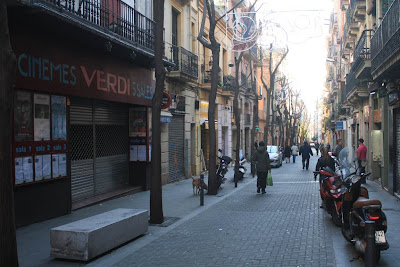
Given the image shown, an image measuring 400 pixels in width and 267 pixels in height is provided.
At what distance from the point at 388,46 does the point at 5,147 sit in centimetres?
998

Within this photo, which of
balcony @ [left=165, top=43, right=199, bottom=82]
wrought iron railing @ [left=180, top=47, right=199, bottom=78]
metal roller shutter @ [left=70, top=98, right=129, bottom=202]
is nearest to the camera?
metal roller shutter @ [left=70, top=98, right=129, bottom=202]

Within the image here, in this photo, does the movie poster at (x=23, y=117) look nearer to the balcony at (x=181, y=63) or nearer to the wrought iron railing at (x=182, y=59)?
the balcony at (x=181, y=63)

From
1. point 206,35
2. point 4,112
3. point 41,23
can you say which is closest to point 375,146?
point 206,35

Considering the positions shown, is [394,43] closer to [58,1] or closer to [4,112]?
[58,1]

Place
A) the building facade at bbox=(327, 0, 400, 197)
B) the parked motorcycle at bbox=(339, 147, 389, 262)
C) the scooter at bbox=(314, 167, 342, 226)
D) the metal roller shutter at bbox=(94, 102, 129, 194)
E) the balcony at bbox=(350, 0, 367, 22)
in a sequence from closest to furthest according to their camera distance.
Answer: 1. the parked motorcycle at bbox=(339, 147, 389, 262)
2. the scooter at bbox=(314, 167, 342, 226)
3. the building facade at bbox=(327, 0, 400, 197)
4. the metal roller shutter at bbox=(94, 102, 129, 194)
5. the balcony at bbox=(350, 0, 367, 22)

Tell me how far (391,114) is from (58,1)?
34.4 ft

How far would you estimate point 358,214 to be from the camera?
5.99 metres

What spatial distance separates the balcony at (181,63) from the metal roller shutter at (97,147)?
3.49 metres

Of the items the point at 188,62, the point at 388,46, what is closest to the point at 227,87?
the point at 188,62

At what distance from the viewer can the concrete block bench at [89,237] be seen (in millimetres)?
6211

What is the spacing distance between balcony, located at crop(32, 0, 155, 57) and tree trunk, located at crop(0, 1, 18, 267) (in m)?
3.68

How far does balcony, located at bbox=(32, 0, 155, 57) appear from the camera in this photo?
29.9 ft

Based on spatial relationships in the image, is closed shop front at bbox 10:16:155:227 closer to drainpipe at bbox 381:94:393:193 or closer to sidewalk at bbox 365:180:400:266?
sidewalk at bbox 365:180:400:266

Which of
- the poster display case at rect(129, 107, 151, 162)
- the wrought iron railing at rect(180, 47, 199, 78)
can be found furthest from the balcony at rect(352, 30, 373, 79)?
the poster display case at rect(129, 107, 151, 162)
